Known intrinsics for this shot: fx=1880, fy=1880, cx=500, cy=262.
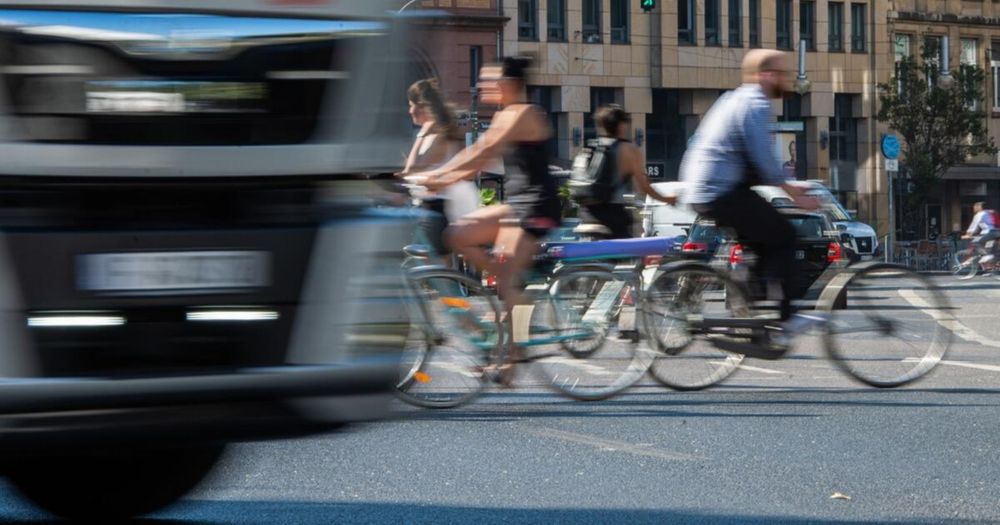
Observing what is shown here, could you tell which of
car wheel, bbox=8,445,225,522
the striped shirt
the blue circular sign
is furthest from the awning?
→ car wheel, bbox=8,445,225,522

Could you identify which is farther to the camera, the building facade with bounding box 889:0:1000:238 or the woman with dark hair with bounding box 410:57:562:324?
the building facade with bounding box 889:0:1000:238

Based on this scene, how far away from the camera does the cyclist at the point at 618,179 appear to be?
1136 cm

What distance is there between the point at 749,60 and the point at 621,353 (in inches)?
69.4

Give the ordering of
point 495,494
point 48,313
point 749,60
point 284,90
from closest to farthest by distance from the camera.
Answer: point 48,313, point 284,90, point 495,494, point 749,60

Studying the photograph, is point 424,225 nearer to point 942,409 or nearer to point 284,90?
point 942,409

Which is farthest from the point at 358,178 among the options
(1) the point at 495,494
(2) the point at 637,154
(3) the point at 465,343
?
(2) the point at 637,154

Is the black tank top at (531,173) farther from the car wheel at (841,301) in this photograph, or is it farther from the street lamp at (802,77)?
the street lamp at (802,77)

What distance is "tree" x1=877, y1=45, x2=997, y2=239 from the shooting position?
206ft

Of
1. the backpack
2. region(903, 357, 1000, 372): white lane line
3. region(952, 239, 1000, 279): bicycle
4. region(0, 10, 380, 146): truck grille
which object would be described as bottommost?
region(952, 239, 1000, 279): bicycle

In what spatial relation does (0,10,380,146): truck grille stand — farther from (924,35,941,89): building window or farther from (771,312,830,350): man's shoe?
(924,35,941,89): building window

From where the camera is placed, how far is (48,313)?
4.79 m

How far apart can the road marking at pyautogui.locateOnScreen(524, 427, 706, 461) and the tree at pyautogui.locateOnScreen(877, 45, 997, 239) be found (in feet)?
183

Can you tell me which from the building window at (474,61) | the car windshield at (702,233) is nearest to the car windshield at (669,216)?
the car windshield at (702,233)

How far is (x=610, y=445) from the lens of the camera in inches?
325
